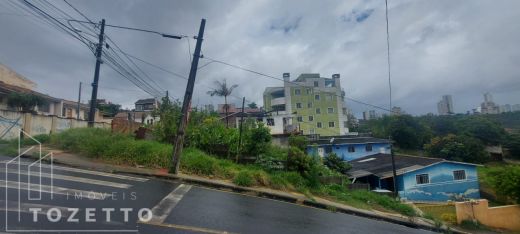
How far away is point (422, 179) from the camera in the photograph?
83.5ft

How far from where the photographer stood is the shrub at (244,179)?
11.1 meters

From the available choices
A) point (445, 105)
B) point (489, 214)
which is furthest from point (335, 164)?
point (445, 105)

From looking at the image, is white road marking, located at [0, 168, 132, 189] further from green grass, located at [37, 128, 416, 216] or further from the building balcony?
the building balcony

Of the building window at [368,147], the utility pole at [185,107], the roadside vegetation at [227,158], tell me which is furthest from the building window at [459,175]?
the utility pole at [185,107]

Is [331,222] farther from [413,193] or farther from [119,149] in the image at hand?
[413,193]

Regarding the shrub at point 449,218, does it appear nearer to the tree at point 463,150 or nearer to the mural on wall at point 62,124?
the mural on wall at point 62,124

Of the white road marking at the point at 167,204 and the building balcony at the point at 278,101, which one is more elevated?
the building balcony at the point at 278,101

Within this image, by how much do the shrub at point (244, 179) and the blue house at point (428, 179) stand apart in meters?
15.3

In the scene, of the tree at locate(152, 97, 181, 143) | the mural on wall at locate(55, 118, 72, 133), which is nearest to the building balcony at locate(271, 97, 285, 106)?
the mural on wall at locate(55, 118, 72, 133)

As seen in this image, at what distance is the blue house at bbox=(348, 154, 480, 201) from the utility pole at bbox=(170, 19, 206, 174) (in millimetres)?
17241

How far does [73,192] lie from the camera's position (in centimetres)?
687

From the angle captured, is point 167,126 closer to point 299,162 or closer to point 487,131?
point 299,162

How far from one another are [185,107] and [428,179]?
912 inches

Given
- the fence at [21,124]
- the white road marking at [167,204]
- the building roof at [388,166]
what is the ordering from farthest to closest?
the building roof at [388,166]
the fence at [21,124]
the white road marking at [167,204]
